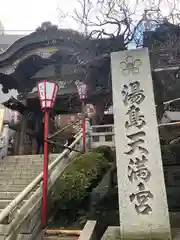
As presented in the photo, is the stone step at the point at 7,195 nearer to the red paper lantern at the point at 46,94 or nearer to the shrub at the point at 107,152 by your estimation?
the red paper lantern at the point at 46,94

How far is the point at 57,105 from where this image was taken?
14.0 m

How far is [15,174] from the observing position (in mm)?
8367

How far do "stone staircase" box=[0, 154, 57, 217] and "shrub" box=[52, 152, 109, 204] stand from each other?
112 cm

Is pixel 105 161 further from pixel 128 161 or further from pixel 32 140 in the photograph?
pixel 32 140

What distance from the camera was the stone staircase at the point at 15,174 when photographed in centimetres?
659

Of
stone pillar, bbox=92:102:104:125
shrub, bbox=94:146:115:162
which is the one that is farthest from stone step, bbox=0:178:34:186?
stone pillar, bbox=92:102:104:125

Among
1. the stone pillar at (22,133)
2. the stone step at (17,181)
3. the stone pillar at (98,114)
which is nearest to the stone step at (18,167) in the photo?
the stone step at (17,181)

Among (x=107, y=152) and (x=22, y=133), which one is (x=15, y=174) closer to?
(x=107, y=152)

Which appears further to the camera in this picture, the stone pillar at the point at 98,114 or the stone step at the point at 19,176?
the stone pillar at the point at 98,114

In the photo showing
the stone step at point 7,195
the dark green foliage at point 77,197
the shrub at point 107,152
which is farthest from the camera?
the shrub at point 107,152

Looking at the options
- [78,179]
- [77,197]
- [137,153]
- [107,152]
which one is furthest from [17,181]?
[137,153]

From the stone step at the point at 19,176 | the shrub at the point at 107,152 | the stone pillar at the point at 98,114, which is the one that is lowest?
the stone step at the point at 19,176

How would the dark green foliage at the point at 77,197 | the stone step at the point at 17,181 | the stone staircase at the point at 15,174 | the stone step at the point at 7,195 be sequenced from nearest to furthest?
the dark green foliage at the point at 77,197 → the stone step at the point at 7,195 → the stone staircase at the point at 15,174 → the stone step at the point at 17,181

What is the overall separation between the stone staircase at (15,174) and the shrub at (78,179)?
1119mm
